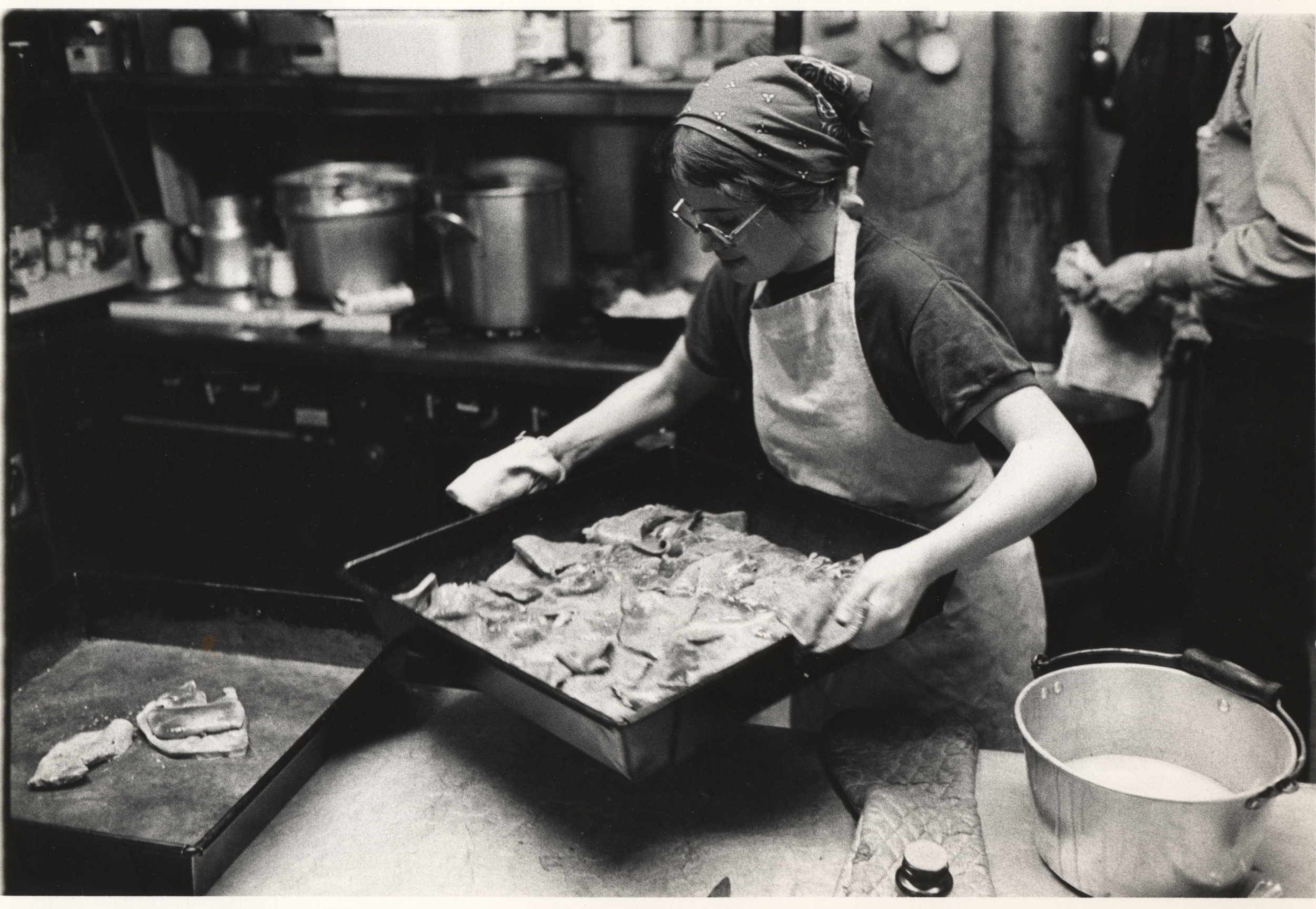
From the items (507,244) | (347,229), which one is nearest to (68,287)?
(347,229)

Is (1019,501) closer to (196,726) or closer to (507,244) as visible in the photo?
(196,726)

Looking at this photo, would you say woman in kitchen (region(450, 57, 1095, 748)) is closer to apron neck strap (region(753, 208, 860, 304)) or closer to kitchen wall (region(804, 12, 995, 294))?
apron neck strap (region(753, 208, 860, 304))

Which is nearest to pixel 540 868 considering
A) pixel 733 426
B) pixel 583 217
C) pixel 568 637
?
pixel 568 637

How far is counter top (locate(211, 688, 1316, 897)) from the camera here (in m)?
1.57

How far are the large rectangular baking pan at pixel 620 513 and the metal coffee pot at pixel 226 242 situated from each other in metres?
2.46

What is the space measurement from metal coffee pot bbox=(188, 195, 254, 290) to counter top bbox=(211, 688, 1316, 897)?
2722mm

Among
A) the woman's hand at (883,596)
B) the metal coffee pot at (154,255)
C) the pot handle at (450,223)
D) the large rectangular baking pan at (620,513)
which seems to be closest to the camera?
the large rectangular baking pan at (620,513)

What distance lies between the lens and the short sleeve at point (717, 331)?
7.59 ft

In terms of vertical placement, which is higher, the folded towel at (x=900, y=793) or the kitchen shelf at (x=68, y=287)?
the kitchen shelf at (x=68, y=287)

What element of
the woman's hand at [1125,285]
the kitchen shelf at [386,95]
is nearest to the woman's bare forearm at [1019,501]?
the woman's hand at [1125,285]

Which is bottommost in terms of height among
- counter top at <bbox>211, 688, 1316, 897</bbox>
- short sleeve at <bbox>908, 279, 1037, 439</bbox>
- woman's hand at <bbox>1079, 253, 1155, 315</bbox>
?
counter top at <bbox>211, 688, 1316, 897</bbox>

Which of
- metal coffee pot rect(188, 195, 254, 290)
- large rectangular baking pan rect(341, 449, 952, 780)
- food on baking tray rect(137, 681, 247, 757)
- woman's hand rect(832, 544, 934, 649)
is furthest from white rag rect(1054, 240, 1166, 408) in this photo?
metal coffee pot rect(188, 195, 254, 290)

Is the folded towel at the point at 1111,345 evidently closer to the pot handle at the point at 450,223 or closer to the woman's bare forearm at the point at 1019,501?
the woman's bare forearm at the point at 1019,501

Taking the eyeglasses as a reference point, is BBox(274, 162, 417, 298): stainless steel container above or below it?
below
